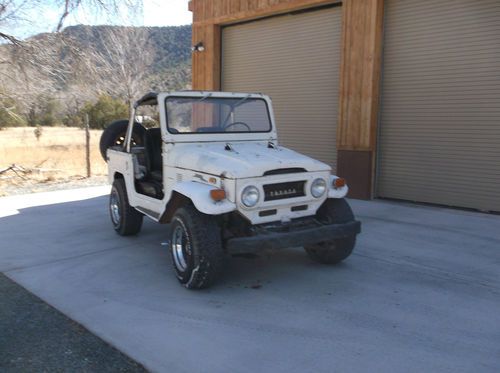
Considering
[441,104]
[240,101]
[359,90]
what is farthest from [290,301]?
[359,90]

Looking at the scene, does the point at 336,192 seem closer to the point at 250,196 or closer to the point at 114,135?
the point at 250,196

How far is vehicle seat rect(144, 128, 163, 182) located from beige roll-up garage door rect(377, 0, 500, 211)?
5.05 meters

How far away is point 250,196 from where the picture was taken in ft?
15.1

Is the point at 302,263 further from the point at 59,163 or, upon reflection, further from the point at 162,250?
the point at 59,163

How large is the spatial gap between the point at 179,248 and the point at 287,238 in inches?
44.8

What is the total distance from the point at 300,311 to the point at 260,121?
2750 millimetres

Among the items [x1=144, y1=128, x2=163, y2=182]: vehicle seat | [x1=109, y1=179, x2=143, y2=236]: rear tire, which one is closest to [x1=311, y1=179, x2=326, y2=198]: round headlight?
[x1=144, y1=128, x2=163, y2=182]: vehicle seat

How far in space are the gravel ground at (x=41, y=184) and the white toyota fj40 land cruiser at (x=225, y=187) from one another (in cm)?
618

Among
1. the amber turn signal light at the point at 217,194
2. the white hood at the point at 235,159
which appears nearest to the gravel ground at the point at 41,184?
the white hood at the point at 235,159

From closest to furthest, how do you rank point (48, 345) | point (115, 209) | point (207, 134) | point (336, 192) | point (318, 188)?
1. point (48, 345)
2. point (318, 188)
3. point (336, 192)
4. point (207, 134)
5. point (115, 209)

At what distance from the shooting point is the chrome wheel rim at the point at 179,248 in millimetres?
4867

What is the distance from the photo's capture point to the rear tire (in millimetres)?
6777

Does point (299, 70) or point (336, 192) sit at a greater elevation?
point (299, 70)

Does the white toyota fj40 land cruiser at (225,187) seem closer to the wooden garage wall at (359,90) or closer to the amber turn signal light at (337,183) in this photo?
the amber turn signal light at (337,183)
